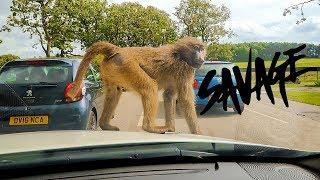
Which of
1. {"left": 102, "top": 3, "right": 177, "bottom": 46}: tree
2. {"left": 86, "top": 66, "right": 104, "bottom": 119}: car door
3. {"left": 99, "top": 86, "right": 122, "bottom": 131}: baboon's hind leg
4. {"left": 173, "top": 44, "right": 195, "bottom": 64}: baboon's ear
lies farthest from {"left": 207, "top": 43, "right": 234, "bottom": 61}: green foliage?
{"left": 86, "top": 66, "right": 104, "bottom": 119}: car door

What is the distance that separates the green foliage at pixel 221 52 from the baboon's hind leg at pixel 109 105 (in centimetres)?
158

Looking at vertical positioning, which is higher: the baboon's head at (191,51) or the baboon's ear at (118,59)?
the baboon's head at (191,51)

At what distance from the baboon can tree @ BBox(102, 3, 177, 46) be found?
6.38 ft

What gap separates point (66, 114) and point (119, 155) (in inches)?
238

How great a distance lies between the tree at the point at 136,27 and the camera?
10875 mm

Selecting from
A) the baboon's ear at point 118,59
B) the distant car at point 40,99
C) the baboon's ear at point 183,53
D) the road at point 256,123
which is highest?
the baboon's ear at point 183,53

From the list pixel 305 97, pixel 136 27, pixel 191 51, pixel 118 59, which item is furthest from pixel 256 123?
pixel 305 97

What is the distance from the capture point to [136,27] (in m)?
11.1

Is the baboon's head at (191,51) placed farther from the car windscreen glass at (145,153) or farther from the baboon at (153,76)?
the car windscreen glass at (145,153)

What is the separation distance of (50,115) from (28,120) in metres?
0.31

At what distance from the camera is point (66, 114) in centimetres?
788

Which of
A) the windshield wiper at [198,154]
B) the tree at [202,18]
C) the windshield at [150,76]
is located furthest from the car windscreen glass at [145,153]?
the tree at [202,18]

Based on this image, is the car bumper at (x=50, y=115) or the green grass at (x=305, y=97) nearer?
the car bumper at (x=50, y=115)

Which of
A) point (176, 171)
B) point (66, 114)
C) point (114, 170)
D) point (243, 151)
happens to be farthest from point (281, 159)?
point (66, 114)
